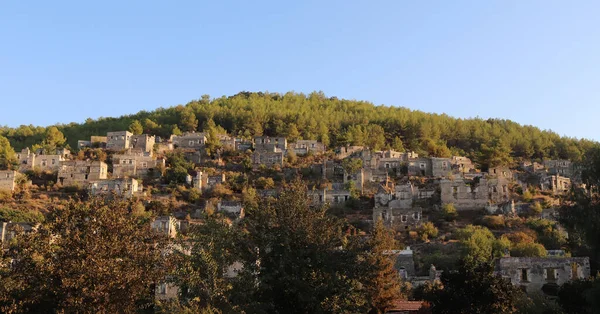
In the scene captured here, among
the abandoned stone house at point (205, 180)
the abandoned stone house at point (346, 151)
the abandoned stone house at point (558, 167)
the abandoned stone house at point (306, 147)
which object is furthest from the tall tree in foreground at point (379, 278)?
the abandoned stone house at point (558, 167)

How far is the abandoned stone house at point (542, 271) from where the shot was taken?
104 feet

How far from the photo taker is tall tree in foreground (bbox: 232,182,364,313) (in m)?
19.1

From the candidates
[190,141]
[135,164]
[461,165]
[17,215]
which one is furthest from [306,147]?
[17,215]

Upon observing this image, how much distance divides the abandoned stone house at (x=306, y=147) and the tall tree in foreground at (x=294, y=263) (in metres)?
48.0

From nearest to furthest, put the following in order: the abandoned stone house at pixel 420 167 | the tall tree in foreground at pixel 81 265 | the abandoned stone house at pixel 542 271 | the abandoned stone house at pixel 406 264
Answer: the tall tree in foreground at pixel 81 265 < the abandoned stone house at pixel 542 271 < the abandoned stone house at pixel 406 264 < the abandoned stone house at pixel 420 167

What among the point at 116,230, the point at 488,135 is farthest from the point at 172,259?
the point at 488,135

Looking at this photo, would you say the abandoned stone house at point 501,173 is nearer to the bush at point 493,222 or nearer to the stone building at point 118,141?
the bush at point 493,222

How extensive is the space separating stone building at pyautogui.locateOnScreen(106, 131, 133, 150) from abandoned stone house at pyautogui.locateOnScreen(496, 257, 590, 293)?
45482 millimetres

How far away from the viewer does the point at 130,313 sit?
17.9 metres

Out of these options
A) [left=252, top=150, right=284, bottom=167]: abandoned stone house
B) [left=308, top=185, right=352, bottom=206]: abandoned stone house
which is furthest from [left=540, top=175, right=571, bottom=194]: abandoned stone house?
[left=252, top=150, right=284, bottom=167]: abandoned stone house

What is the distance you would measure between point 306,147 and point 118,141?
19843 millimetres

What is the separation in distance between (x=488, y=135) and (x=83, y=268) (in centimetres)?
7505

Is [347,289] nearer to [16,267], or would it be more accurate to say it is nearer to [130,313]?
[130,313]

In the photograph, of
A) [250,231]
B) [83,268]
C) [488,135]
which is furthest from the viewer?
[488,135]
